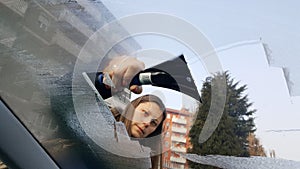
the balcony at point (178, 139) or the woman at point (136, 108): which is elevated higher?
the woman at point (136, 108)

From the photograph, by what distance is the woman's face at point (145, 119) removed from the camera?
56.3 inches

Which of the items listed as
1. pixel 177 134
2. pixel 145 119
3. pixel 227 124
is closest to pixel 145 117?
pixel 145 119

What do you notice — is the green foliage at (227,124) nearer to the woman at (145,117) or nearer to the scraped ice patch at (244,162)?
the scraped ice patch at (244,162)

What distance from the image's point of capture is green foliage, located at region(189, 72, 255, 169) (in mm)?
1377

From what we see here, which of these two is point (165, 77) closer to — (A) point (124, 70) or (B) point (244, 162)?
(A) point (124, 70)

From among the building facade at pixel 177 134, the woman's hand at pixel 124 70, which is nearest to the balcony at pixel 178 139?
the building facade at pixel 177 134

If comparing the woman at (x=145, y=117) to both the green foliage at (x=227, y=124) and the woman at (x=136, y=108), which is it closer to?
the woman at (x=136, y=108)

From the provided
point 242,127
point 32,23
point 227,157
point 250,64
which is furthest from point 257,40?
point 32,23

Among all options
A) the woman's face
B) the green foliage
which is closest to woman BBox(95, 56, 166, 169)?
the woman's face

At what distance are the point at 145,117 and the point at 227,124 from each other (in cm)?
31

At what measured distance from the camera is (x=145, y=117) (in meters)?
1.47

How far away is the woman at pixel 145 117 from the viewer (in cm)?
142

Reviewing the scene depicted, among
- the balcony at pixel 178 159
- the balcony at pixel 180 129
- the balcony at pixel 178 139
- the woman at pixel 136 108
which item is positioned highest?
the woman at pixel 136 108

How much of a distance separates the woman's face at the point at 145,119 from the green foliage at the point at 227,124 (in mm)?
145
